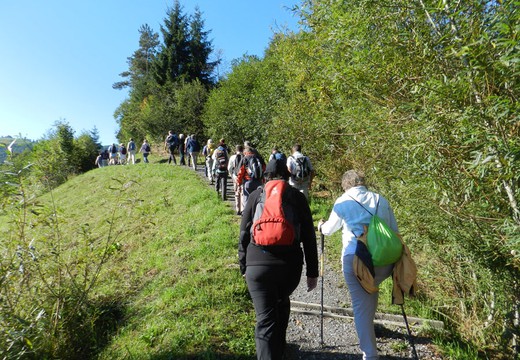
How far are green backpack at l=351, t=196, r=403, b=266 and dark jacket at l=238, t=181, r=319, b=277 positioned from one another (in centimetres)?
52

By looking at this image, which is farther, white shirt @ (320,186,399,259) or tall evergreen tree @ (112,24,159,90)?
tall evergreen tree @ (112,24,159,90)

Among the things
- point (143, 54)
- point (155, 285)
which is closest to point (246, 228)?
point (155, 285)

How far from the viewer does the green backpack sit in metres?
2.91

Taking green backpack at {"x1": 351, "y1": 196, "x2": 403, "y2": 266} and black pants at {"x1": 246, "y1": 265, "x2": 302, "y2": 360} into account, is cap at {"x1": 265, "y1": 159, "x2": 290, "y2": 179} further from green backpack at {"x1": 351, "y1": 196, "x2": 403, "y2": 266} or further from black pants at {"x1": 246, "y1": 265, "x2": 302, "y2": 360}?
green backpack at {"x1": 351, "y1": 196, "x2": 403, "y2": 266}

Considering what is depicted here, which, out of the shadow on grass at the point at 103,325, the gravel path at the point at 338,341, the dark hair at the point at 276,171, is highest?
the dark hair at the point at 276,171

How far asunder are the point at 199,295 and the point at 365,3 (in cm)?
456

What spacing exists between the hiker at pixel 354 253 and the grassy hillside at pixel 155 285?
4.42 ft

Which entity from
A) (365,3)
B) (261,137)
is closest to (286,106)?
(261,137)

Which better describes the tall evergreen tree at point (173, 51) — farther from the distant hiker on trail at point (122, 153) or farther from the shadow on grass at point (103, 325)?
the shadow on grass at point (103, 325)

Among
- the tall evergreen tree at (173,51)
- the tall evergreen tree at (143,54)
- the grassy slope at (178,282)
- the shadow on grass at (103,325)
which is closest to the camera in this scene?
the grassy slope at (178,282)

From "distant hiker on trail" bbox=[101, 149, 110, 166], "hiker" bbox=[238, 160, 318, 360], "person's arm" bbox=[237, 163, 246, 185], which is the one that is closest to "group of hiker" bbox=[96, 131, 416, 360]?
"hiker" bbox=[238, 160, 318, 360]

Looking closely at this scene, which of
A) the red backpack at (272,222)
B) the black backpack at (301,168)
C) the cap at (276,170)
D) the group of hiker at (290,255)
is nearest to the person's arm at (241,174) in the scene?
the black backpack at (301,168)

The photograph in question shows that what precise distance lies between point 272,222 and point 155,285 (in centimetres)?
411

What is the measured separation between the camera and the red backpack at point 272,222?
2.68 metres
